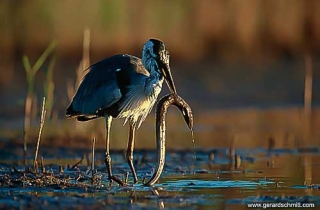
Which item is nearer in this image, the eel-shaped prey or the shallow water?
the shallow water

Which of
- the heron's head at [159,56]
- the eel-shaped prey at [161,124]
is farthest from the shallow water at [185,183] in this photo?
the heron's head at [159,56]

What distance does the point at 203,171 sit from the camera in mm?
10031

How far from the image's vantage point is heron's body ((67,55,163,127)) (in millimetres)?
→ 9438

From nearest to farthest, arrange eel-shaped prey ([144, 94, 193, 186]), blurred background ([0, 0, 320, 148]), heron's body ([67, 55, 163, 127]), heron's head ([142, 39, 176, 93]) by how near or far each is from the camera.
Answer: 1. eel-shaped prey ([144, 94, 193, 186])
2. heron's head ([142, 39, 176, 93])
3. heron's body ([67, 55, 163, 127])
4. blurred background ([0, 0, 320, 148])

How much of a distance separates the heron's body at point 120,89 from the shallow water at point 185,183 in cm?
65

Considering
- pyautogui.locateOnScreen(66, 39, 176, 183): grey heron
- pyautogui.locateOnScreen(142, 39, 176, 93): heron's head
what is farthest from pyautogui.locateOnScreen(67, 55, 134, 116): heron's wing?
pyautogui.locateOnScreen(142, 39, 176, 93): heron's head

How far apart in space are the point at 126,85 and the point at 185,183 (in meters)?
1.17

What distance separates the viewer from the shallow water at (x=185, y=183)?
25.4 ft

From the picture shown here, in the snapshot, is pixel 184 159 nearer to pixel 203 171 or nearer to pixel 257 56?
pixel 203 171

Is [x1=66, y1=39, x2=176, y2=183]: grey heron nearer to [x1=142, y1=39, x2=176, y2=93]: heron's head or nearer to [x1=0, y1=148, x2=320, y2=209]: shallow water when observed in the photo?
[x1=142, y1=39, x2=176, y2=93]: heron's head

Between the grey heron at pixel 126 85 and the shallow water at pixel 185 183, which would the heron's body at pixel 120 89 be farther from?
the shallow water at pixel 185 183

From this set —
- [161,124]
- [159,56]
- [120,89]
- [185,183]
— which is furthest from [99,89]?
[185,183]

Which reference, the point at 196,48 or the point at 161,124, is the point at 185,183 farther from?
the point at 196,48

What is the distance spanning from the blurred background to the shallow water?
390 centimetres
